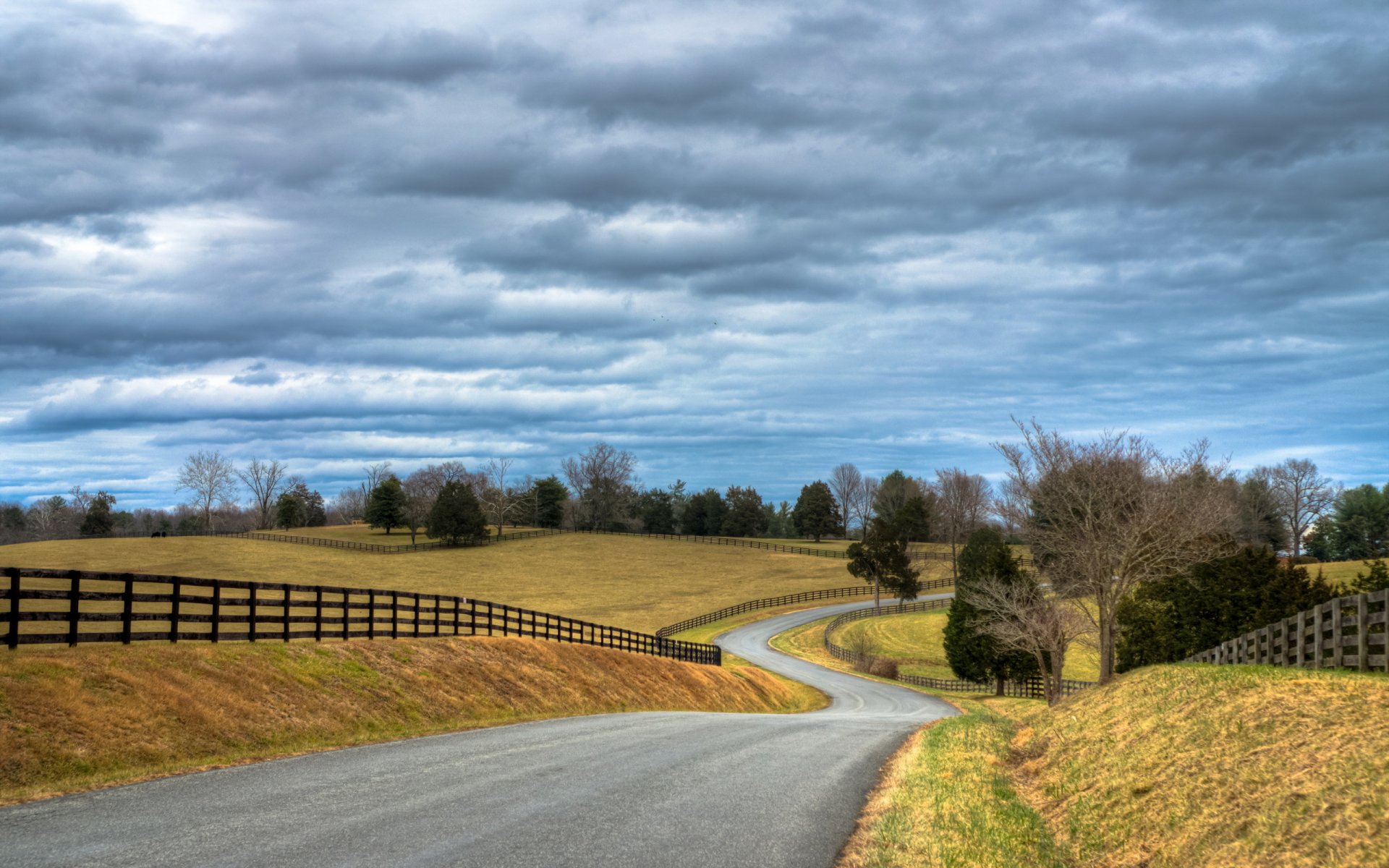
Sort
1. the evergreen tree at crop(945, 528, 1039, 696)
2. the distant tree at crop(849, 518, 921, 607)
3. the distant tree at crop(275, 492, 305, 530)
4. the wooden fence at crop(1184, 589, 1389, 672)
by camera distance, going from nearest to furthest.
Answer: the wooden fence at crop(1184, 589, 1389, 672), the evergreen tree at crop(945, 528, 1039, 696), the distant tree at crop(849, 518, 921, 607), the distant tree at crop(275, 492, 305, 530)

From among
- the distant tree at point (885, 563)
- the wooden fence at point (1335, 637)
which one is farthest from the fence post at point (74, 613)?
the distant tree at point (885, 563)

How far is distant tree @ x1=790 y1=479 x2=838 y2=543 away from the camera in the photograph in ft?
550

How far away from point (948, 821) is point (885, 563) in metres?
85.9

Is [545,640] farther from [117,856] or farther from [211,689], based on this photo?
[117,856]

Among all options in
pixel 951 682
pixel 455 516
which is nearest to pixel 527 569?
pixel 455 516

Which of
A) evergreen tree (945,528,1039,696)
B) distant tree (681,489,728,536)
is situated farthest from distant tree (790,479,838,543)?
evergreen tree (945,528,1039,696)

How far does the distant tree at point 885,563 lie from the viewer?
95.8 m

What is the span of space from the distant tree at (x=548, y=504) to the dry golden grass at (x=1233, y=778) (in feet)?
494

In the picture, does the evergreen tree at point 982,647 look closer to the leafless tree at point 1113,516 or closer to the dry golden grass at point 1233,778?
the leafless tree at point 1113,516

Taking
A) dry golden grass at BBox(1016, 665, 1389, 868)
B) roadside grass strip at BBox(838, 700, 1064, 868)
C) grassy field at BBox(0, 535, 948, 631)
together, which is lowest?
grassy field at BBox(0, 535, 948, 631)

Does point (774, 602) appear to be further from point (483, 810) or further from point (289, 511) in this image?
point (289, 511)

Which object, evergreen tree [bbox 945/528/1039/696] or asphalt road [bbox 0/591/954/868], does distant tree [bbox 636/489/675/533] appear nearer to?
evergreen tree [bbox 945/528/1039/696]

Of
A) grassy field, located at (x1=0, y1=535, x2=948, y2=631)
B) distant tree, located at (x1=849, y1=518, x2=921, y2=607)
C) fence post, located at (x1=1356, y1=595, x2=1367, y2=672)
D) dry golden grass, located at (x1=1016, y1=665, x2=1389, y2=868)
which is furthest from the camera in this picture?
distant tree, located at (x1=849, y1=518, x2=921, y2=607)

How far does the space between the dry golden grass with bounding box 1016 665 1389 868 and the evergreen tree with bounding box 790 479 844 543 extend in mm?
151020
